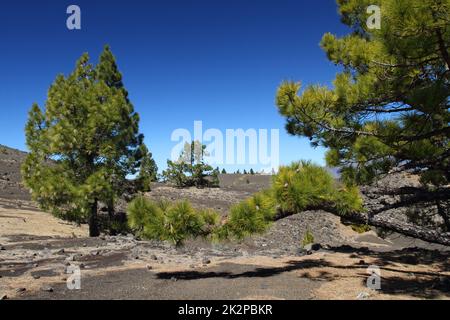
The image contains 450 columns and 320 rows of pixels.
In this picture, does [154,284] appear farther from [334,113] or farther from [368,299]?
[334,113]

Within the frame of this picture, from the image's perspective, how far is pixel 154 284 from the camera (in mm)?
6953

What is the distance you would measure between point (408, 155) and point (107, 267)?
713 centimetres

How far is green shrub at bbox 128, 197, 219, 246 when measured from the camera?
6746 mm

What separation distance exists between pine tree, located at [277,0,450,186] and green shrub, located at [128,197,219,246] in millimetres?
2807

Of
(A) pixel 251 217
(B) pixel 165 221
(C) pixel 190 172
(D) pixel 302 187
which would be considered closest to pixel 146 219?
(B) pixel 165 221

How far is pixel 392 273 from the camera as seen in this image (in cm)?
757

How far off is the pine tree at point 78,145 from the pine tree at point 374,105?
934 cm

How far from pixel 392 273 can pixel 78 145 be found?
12.2 metres

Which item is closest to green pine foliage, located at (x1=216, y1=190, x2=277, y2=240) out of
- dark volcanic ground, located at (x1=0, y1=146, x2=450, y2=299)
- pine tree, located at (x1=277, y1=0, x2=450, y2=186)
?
dark volcanic ground, located at (x1=0, y1=146, x2=450, y2=299)

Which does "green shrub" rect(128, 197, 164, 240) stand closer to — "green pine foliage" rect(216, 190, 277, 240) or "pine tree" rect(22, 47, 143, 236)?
"green pine foliage" rect(216, 190, 277, 240)

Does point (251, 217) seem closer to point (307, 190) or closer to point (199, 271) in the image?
point (307, 190)

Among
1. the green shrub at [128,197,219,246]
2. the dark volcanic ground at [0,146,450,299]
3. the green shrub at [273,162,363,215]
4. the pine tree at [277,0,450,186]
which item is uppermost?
the pine tree at [277,0,450,186]
